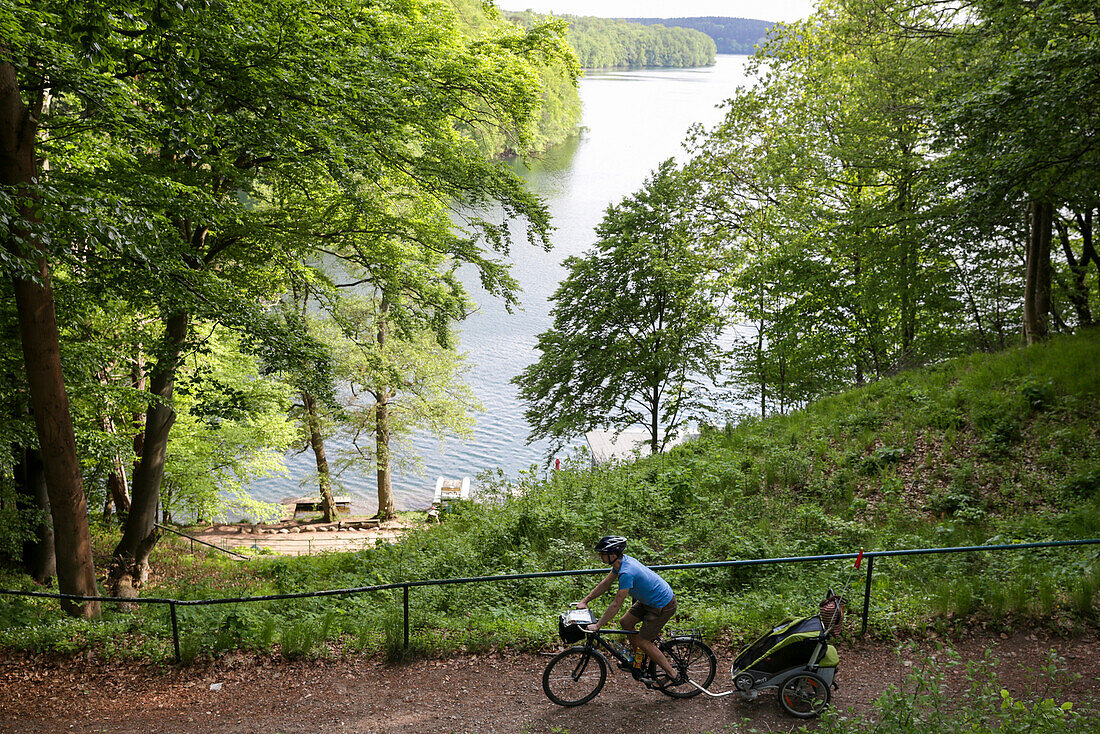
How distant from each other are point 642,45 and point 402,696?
155408mm

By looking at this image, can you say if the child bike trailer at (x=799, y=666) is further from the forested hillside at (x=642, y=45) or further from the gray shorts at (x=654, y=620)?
the forested hillside at (x=642, y=45)

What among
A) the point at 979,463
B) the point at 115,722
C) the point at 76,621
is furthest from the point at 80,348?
the point at 979,463

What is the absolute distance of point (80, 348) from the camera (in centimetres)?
1079

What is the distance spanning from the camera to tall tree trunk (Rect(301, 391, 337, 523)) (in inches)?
926

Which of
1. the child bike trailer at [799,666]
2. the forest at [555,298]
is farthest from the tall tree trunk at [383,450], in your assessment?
the child bike trailer at [799,666]

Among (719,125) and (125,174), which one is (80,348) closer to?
(125,174)

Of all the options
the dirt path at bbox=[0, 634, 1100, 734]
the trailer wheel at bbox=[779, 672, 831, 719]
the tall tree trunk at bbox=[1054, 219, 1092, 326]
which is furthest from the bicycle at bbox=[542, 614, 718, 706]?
the tall tree trunk at bbox=[1054, 219, 1092, 326]

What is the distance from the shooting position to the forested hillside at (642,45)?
424ft

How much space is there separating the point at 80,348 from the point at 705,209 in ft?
57.5

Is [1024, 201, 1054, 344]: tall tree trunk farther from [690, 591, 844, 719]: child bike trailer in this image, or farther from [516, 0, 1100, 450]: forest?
[690, 591, 844, 719]: child bike trailer

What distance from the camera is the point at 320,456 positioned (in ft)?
81.7

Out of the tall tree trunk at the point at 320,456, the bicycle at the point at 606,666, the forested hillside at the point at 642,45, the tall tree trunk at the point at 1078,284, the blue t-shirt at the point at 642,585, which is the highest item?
the forested hillside at the point at 642,45

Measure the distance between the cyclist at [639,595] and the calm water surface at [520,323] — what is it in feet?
31.3

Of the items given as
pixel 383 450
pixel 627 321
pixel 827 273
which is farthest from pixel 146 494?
pixel 827 273
